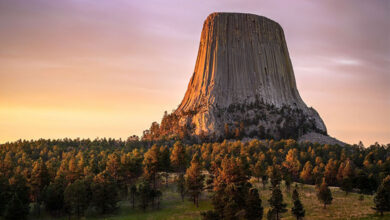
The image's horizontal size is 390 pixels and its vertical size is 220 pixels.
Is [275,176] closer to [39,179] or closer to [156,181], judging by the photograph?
[156,181]

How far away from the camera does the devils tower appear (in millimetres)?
153250

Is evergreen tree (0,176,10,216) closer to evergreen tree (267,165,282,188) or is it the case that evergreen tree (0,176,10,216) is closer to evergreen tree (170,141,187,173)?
evergreen tree (170,141,187,173)

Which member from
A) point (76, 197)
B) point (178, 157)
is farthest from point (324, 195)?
point (76, 197)

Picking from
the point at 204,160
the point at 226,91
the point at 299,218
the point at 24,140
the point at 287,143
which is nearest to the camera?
the point at 299,218

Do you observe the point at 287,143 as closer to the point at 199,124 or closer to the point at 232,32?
the point at 199,124

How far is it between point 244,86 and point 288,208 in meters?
105

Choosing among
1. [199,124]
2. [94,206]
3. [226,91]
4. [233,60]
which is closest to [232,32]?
[233,60]

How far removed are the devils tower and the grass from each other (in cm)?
7238

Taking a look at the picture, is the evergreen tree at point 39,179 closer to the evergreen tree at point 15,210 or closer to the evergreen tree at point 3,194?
the evergreen tree at point 3,194

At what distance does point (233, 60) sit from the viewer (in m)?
170

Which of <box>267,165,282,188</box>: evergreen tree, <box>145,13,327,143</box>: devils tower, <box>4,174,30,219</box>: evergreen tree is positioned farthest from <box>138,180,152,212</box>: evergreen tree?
<box>145,13,327,143</box>: devils tower

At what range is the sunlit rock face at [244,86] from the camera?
506ft

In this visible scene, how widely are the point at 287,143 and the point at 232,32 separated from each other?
6632 cm

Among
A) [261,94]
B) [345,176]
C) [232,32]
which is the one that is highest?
[232,32]
